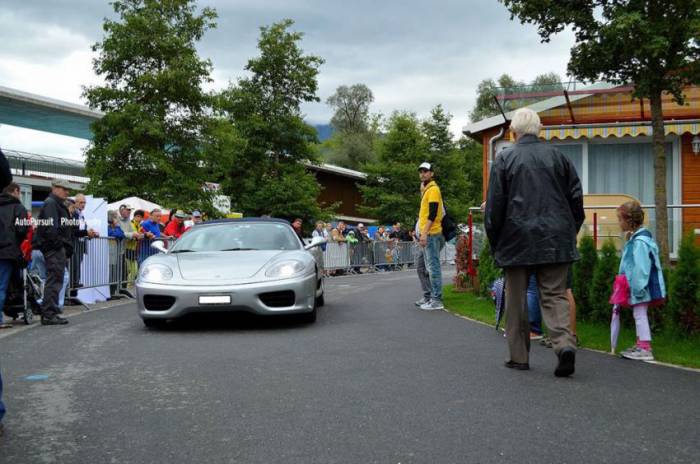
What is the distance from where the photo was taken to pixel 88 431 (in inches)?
165

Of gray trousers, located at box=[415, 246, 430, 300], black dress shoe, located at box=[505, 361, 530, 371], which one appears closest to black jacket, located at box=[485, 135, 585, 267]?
black dress shoe, located at box=[505, 361, 530, 371]

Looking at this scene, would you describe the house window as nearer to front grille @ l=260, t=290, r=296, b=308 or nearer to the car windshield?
the car windshield

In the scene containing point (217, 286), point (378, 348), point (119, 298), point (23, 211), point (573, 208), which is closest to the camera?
point (573, 208)

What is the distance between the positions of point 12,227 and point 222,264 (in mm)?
2453

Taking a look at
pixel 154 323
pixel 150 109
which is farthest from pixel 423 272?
pixel 150 109

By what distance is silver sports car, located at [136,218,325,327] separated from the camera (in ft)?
27.9

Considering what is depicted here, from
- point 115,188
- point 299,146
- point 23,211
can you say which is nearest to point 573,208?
point 23,211

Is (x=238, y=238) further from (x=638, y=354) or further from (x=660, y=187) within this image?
(x=660, y=187)

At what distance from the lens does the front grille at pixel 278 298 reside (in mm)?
8711

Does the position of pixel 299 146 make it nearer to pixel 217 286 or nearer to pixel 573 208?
pixel 217 286

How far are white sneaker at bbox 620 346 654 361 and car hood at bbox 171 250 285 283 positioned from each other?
422cm

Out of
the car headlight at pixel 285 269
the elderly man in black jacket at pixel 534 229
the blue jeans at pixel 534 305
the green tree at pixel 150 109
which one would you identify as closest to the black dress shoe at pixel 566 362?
the elderly man in black jacket at pixel 534 229

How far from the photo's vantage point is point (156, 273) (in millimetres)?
8883

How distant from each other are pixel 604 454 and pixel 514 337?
2.40 metres
